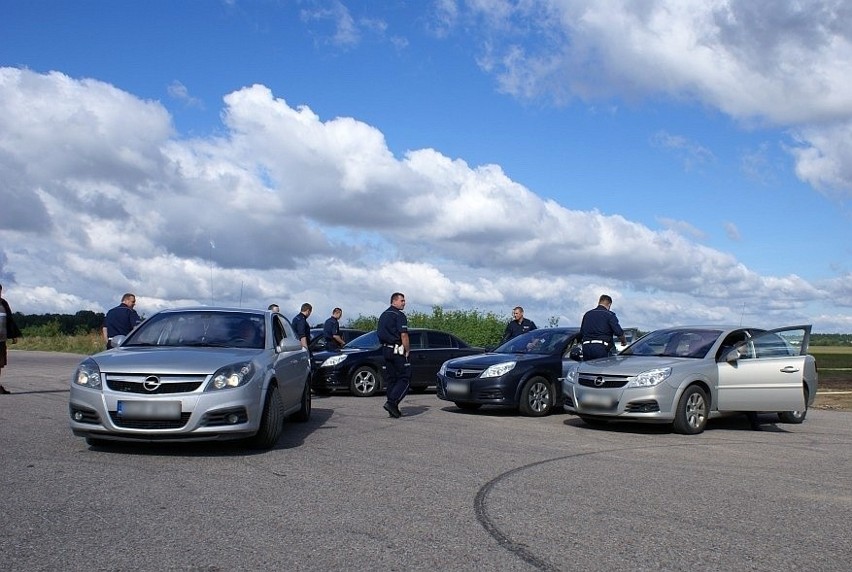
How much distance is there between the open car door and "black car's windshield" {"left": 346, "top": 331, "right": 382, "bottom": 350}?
734cm

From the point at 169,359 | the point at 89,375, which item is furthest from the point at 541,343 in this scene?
the point at 89,375

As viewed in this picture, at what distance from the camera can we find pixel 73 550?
4.96 m

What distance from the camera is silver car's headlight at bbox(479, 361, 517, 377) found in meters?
13.4

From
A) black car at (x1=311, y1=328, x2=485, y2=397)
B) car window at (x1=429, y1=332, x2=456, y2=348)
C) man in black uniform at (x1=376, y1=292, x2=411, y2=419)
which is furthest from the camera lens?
car window at (x1=429, y1=332, x2=456, y2=348)

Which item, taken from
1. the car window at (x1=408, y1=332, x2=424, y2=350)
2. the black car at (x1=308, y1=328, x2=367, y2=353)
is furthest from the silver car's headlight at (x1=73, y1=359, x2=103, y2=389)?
the black car at (x1=308, y1=328, x2=367, y2=353)

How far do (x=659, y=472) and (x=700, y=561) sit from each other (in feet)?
10.6

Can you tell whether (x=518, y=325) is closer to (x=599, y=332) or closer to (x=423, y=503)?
(x=599, y=332)

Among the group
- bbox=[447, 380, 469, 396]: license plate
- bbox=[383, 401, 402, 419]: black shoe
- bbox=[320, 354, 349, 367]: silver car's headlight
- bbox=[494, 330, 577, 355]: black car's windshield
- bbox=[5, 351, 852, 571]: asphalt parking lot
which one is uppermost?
bbox=[494, 330, 577, 355]: black car's windshield

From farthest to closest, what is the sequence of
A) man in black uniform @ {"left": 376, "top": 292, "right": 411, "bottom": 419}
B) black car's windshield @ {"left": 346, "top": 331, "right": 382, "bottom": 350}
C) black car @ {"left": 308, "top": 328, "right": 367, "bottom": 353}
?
black car @ {"left": 308, "top": 328, "right": 367, "bottom": 353} < black car's windshield @ {"left": 346, "top": 331, "right": 382, "bottom": 350} < man in black uniform @ {"left": 376, "top": 292, "right": 411, "bottom": 419}

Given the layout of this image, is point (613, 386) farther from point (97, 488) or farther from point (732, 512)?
point (97, 488)

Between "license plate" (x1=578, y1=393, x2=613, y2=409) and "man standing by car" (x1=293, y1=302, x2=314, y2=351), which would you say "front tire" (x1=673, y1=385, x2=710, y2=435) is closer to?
"license plate" (x1=578, y1=393, x2=613, y2=409)

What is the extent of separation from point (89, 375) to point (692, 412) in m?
7.43

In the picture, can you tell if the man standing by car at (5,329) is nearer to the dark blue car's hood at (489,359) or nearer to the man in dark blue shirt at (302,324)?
the man in dark blue shirt at (302,324)

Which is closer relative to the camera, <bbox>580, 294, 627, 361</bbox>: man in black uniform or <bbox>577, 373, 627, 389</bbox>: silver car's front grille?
<bbox>577, 373, 627, 389</bbox>: silver car's front grille
